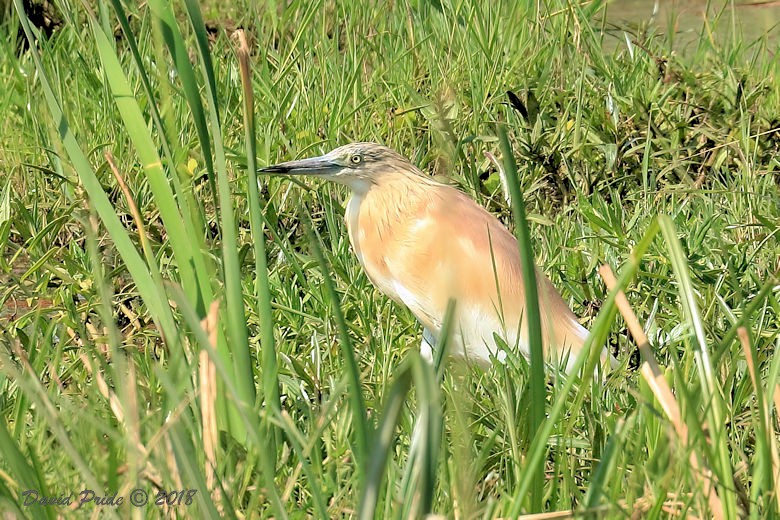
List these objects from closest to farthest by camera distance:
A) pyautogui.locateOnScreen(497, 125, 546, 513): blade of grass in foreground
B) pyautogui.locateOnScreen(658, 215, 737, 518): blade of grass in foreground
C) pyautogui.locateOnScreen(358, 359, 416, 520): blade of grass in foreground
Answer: pyautogui.locateOnScreen(358, 359, 416, 520): blade of grass in foreground
pyautogui.locateOnScreen(497, 125, 546, 513): blade of grass in foreground
pyautogui.locateOnScreen(658, 215, 737, 518): blade of grass in foreground

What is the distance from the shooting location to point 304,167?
235 centimetres

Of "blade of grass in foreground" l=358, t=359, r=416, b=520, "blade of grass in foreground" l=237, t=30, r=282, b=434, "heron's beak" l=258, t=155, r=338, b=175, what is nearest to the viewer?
"blade of grass in foreground" l=358, t=359, r=416, b=520

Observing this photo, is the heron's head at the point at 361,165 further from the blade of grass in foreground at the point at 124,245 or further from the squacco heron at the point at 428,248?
the blade of grass in foreground at the point at 124,245

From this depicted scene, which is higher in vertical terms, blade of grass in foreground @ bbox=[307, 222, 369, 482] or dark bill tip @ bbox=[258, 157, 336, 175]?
blade of grass in foreground @ bbox=[307, 222, 369, 482]

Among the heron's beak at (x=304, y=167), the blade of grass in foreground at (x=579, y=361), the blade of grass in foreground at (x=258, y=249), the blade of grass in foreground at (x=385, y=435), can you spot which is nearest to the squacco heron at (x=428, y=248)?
the heron's beak at (x=304, y=167)

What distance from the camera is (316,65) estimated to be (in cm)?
331

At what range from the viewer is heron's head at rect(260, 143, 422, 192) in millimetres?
2426

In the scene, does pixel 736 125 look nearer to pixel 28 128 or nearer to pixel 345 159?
pixel 345 159

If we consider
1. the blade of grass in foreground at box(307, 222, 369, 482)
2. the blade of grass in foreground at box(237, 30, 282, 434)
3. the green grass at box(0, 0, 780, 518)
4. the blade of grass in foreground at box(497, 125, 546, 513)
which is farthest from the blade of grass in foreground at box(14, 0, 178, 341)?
the blade of grass in foreground at box(497, 125, 546, 513)

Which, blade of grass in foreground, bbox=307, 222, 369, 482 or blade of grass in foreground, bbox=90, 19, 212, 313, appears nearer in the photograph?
blade of grass in foreground, bbox=307, 222, 369, 482

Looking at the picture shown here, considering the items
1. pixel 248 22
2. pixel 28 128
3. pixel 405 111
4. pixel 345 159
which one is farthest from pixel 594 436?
pixel 248 22

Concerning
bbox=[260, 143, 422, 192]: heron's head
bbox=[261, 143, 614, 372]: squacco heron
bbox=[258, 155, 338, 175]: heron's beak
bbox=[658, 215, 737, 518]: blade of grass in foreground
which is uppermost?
bbox=[658, 215, 737, 518]: blade of grass in foreground

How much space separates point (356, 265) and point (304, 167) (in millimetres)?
373

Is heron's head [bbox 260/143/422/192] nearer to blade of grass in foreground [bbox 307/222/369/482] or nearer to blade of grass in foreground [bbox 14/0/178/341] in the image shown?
blade of grass in foreground [bbox 14/0/178/341]
